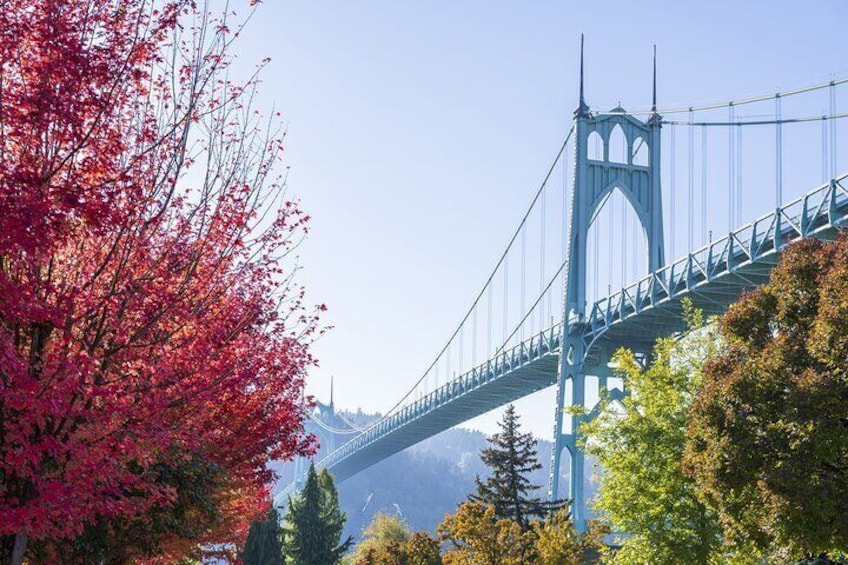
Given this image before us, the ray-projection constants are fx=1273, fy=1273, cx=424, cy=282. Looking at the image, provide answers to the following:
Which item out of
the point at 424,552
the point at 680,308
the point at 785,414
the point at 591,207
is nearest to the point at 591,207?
the point at 591,207

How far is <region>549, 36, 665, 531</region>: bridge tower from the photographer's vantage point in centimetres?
5834

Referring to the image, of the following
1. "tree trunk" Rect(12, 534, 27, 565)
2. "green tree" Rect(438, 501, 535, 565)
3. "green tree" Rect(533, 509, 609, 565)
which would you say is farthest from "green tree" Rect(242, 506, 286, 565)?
"tree trunk" Rect(12, 534, 27, 565)

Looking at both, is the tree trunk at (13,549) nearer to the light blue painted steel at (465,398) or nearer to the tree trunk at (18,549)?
the tree trunk at (18,549)

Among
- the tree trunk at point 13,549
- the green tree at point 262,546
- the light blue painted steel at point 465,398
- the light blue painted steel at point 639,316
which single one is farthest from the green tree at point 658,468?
the light blue painted steel at point 465,398

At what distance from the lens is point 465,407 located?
86.0m

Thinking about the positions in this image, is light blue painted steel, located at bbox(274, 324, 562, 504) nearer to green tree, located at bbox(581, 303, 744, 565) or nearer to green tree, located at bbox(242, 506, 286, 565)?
green tree, located at bbox(242, 506, 286, 565)

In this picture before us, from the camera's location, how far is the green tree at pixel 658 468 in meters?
28.1

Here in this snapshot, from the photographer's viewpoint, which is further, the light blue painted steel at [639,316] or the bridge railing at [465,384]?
the bridge railing at [465,384]

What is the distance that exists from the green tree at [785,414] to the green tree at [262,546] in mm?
31921

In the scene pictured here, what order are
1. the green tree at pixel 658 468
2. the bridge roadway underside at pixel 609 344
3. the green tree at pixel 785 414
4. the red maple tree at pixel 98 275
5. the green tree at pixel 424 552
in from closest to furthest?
the red maple tree at pixel 98 275 < the green tree at pixel 785 414 < the green tree at pixel 658 468 < the bridge roadway underside at pixel 609 344 < the green tree at pixel 424 552

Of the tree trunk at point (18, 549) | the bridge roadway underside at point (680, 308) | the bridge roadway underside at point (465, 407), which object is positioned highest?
the bridge roadway underside at point (465, 407)

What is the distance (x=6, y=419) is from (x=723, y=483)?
12.7 m

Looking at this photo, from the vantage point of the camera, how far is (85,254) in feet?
43.8

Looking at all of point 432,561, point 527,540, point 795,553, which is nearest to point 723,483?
point 795,553
